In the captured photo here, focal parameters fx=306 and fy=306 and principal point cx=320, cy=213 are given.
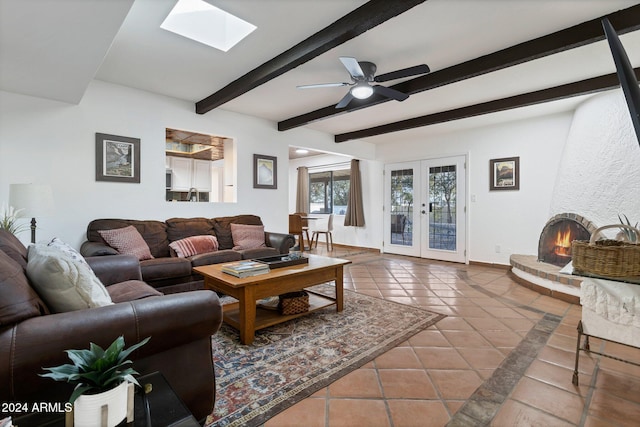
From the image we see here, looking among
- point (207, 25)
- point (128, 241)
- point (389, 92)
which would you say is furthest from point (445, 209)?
point (128, 241)

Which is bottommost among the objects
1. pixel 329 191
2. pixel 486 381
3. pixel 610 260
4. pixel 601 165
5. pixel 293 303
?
pixel 486 381

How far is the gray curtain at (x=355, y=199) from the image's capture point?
6.95m

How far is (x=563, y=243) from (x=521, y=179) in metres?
1.23

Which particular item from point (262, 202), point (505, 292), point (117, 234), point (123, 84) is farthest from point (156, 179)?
point (505, 292)

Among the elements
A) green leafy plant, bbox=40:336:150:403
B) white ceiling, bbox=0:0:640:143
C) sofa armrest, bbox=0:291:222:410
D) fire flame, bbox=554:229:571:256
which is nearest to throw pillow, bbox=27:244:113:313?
sofa armrest, bbox=0:291:222:410

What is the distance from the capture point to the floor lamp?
2.46 metres

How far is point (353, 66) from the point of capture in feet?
8.49

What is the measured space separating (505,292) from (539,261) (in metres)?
1.00

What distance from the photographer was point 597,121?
3666 millimetres

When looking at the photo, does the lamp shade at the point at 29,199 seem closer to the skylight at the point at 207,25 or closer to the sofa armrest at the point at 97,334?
the skylight at the point at 207,25

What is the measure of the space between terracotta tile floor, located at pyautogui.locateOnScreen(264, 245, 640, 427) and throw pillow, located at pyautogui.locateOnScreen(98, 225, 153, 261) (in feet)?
8.10

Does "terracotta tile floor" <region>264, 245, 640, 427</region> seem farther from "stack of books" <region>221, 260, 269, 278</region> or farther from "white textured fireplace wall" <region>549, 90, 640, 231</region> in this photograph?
"white textured fireplace wall" <region>549, 90, 640, 231</region>

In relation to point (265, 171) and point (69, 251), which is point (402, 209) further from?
point (69, 251)

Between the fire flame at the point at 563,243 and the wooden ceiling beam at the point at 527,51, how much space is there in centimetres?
257
